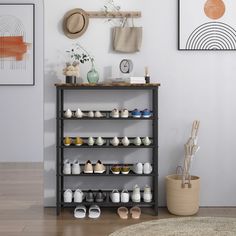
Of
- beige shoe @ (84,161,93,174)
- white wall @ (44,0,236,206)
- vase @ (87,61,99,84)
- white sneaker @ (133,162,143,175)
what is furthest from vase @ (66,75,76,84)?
white sneaker @ (133,162,143,175)

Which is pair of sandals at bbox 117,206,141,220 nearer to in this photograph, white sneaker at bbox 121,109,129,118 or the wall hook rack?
white sneaker at bbox 121,109,129,118

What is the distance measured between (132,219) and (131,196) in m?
0.26

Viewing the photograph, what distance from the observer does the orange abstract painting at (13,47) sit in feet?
18.1

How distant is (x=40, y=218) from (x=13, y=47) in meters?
2.81

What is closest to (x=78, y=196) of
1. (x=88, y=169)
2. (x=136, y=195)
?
(x=88, y=169)

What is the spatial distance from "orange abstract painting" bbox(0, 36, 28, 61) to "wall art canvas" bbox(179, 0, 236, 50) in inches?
101

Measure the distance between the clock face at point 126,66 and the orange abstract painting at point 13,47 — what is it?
2394 millimetres

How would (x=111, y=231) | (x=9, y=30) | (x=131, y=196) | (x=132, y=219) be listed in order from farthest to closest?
(x=9, y=30), (x=131, y=196), (x=132, y=219), (x=111, y=231)

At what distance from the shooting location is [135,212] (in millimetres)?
3328

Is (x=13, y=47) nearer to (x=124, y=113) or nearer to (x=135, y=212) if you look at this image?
(x=124, y=113)

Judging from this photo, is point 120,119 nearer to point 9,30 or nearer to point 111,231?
point 111,231

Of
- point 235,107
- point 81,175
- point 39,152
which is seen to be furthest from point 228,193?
point 39,152

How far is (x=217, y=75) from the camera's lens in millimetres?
3578

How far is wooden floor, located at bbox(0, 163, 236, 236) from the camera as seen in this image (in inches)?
117
